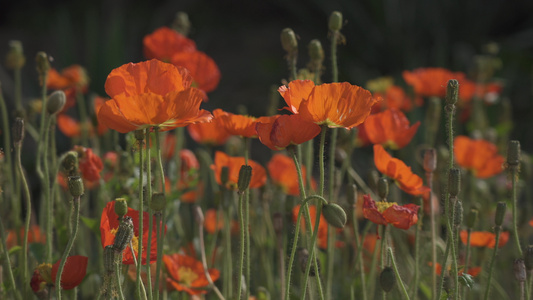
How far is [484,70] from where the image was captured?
1974mm

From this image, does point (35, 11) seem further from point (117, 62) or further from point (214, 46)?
point (117, 62)

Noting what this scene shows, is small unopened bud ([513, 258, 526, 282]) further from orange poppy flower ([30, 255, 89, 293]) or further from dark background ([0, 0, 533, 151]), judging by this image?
dark background ([0, 0, 533, 151])

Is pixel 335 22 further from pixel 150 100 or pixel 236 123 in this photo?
pixel 150 100

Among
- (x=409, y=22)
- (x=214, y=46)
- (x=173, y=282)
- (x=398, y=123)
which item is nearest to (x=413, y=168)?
(x=398, y=123)

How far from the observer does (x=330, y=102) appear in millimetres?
794

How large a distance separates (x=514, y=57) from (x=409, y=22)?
807 millimetres

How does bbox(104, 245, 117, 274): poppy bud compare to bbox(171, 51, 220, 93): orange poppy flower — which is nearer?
bbox(104, 245, 117, 274): poppy bud

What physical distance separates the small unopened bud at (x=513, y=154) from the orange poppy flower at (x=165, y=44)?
695mm

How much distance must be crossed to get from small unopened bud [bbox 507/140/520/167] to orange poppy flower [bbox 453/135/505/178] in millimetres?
584

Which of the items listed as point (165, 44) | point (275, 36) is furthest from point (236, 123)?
point (275, 36)

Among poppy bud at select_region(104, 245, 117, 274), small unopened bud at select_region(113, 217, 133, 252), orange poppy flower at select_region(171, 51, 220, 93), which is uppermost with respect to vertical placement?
orange poppy flower at select_region(171, 51, 220, 93)

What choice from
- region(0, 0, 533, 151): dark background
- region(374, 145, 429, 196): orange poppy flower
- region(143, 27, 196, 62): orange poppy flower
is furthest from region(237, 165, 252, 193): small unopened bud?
region(0, 0, 533, 151): dark background

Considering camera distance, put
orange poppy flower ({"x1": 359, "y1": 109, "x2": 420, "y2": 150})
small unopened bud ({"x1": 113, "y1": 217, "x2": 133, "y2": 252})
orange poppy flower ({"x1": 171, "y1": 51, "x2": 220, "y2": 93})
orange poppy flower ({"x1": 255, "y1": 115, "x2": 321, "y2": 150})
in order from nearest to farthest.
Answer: small unopened bud ({"x1": 113, "y1": 217, "x2": 133, "y2": 252})
orange poppy flower ({"x1": 255, "y1": 115, "x2": 321, "y2": 150})
orange poppy flower ({"x1": 359, "y1": 109, "x2": 420, "y2": 150})
orange poppy flower ({"x1": 171, "y1": 51, "x2": 220, "y2": 93})

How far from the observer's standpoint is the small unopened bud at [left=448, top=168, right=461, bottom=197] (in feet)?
2.60
